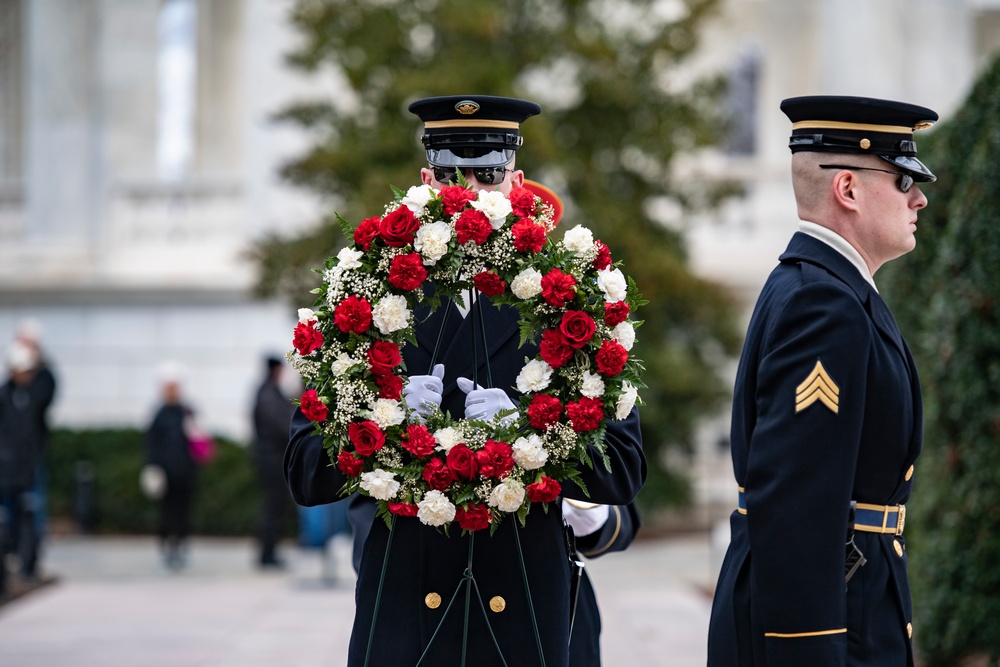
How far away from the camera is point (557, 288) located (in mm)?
3357

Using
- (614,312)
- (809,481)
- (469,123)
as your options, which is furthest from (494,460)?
(469,123)

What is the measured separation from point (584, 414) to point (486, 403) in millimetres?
254

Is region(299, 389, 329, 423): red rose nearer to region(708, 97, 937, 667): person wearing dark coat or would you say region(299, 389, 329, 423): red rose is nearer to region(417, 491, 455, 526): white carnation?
region(417, 491, 455, 526): white carnation

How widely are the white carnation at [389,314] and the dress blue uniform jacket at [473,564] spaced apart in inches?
8.9

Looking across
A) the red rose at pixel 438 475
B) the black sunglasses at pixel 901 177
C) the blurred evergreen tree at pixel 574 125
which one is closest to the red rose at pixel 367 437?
the red rose at pixel 438 475

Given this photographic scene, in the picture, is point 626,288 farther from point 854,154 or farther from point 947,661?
point 947,661

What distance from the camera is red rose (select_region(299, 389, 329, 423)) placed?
3318 mm

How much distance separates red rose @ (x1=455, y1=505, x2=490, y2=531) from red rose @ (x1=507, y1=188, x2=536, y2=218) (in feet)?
2.49

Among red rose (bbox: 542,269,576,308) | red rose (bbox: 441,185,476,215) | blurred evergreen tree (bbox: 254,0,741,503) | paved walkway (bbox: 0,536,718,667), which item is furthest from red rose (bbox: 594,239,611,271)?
blurred evergreen tree (bbox: 254,0,741,503)

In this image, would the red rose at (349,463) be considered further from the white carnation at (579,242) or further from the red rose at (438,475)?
the white carnation at (579,242)

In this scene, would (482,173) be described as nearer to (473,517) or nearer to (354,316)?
(354,316)

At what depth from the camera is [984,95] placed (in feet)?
23.1

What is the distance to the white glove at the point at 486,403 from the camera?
11.1 ft

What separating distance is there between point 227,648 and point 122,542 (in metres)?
7.18
